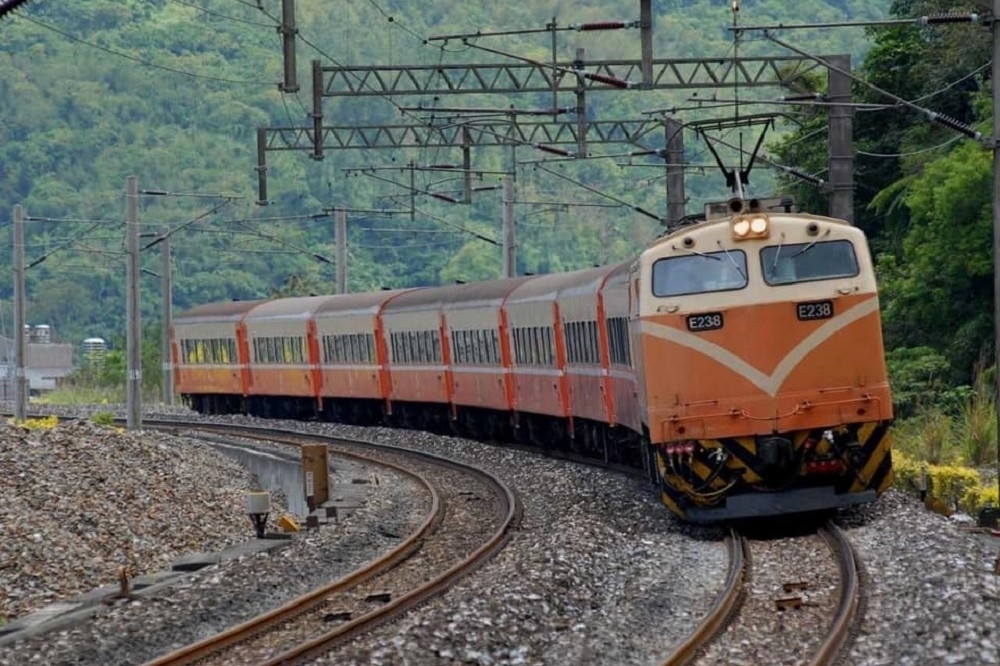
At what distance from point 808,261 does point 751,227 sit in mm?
586

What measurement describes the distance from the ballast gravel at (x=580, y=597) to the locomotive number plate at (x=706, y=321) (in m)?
1.87

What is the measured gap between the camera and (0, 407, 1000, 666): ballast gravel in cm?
1127

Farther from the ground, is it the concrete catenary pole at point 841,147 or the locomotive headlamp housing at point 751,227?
the concrete catenary pole at point 841,147

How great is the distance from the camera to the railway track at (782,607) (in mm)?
11031

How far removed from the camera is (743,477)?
54.3 ft

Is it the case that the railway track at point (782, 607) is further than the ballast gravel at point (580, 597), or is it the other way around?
the ballast gravel at point (580, 597)

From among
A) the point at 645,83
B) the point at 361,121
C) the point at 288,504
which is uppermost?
the point at 361,121

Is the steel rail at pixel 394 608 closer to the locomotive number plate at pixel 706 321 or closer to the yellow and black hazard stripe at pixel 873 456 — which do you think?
the locomotive number plate at pixel 706 321

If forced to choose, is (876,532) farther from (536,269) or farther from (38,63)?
(38,63)

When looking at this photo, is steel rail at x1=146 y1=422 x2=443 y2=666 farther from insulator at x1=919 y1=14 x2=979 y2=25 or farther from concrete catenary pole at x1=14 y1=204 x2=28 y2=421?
concrete catenary pole at x1=14 y1=204 x2=28 y2=421

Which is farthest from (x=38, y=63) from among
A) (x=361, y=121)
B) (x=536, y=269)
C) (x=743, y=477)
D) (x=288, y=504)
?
(x=743, y=477)

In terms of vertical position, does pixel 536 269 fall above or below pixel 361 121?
below

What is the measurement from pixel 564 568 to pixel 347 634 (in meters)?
2.43

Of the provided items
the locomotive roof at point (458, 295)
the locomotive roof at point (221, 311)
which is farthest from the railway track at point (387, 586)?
the locomotive roof at point (221, 311)
